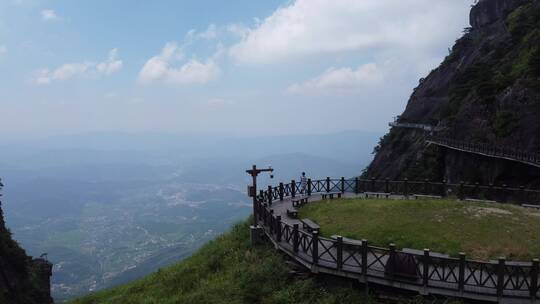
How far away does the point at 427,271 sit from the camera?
13.3 metres

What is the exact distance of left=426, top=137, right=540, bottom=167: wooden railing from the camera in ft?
107

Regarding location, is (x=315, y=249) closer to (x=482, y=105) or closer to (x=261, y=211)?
(x=261, y=211)

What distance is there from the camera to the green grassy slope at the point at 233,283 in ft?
50.3

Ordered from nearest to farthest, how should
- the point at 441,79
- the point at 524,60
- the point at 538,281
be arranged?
the point at 538,281, the point at 524,60, the point at 441,79

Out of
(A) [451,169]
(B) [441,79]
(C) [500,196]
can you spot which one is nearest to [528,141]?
(A) [451,169]

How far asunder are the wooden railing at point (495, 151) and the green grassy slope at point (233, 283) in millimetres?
23478

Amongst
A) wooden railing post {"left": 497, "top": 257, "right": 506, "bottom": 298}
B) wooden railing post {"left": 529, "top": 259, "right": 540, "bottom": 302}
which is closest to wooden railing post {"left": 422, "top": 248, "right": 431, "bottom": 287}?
wooden railing post {"left": 497, "top": 257, "right": 506, "bottom": 298}

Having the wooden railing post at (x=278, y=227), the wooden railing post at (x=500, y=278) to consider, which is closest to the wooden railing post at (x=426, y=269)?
the wooden railing post at (x=500, y=278)

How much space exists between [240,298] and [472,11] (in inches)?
3794

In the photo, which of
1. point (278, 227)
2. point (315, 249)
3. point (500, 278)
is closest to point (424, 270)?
point (500, 278)

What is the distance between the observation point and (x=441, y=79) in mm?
76062

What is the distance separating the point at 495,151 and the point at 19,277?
2073 inches

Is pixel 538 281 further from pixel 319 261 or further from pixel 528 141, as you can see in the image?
pixel 528 141

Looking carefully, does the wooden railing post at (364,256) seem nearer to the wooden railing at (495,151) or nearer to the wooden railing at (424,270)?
the wooden railing at (424,270)
